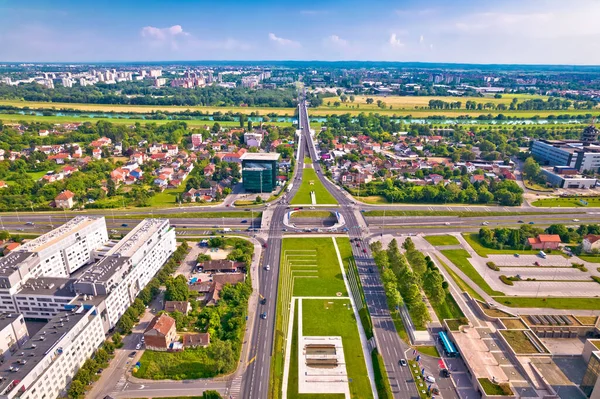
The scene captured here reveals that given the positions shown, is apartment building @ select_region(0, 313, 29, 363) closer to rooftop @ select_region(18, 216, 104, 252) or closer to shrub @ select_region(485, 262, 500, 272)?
rooftop @ select_region(18, 216, 104, 252)

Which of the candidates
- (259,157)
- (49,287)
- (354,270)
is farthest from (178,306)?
(259,157)

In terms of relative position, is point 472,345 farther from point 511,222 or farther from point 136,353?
point 511,222

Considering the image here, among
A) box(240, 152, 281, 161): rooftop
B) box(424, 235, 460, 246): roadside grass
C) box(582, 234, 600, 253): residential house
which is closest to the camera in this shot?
box(582, 234, 600, 253): residential house

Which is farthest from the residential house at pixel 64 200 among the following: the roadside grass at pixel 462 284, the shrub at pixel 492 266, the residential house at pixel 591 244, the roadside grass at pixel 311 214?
the residential house at pixel 591 244

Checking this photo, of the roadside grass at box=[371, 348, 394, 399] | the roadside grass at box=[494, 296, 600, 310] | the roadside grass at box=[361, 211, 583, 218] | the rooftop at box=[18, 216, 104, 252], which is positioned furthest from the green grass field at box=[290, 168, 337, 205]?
the roadside grass at box=[371, 348, 394, 399]

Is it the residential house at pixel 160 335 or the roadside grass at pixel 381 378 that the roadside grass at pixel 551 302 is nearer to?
the roadside grass at pixel 381 378

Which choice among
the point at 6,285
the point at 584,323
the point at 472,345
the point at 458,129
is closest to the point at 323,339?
the point at 472,345

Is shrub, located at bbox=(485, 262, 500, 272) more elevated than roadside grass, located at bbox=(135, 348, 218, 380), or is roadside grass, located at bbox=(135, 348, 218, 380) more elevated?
shrub, located at bbox=(485, 262, 500, 272)
